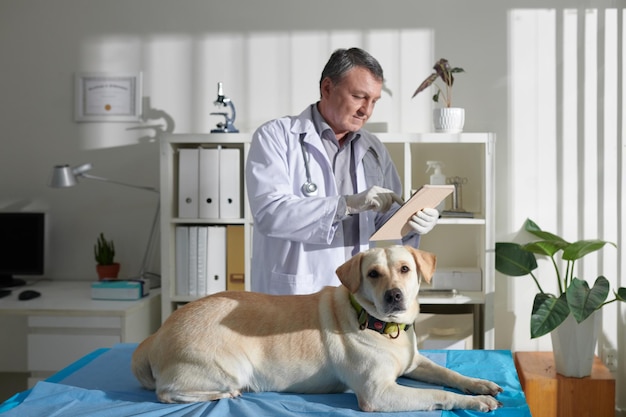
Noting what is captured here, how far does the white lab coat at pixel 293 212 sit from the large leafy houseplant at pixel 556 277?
1.03m

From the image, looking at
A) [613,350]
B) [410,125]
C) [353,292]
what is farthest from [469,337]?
[353,292]

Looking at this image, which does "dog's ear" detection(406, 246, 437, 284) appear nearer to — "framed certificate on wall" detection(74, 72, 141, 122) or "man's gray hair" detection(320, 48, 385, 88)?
"man's gray hair" detection(320, 48, 385, 88)

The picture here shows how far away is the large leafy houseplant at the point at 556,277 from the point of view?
290 cm

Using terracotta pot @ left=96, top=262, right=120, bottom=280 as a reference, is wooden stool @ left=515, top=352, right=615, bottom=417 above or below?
below

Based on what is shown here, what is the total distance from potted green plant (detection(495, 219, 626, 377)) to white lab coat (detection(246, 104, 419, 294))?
1030 mm

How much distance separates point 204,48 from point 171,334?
7.67 ft

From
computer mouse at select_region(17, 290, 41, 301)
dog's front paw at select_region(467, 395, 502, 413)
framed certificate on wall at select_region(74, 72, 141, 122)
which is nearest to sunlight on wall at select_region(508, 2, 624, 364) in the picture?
framed certificate on wall at select_region(74, 72, 141, 122)

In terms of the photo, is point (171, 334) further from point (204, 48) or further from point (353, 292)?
point (204, 48)

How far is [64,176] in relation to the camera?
328 cm

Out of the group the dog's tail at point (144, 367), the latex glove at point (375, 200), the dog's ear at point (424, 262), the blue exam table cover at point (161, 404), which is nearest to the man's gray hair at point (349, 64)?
the latex glove at point (375, 200)

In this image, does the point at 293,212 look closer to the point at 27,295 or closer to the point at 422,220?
the point at 422,220

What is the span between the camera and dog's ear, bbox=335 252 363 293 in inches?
58.7

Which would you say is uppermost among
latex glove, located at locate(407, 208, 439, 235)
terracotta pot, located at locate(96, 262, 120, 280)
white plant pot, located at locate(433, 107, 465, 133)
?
white plant pot, located at locate(433, 107, 465, 133)

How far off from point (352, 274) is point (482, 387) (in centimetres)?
39
